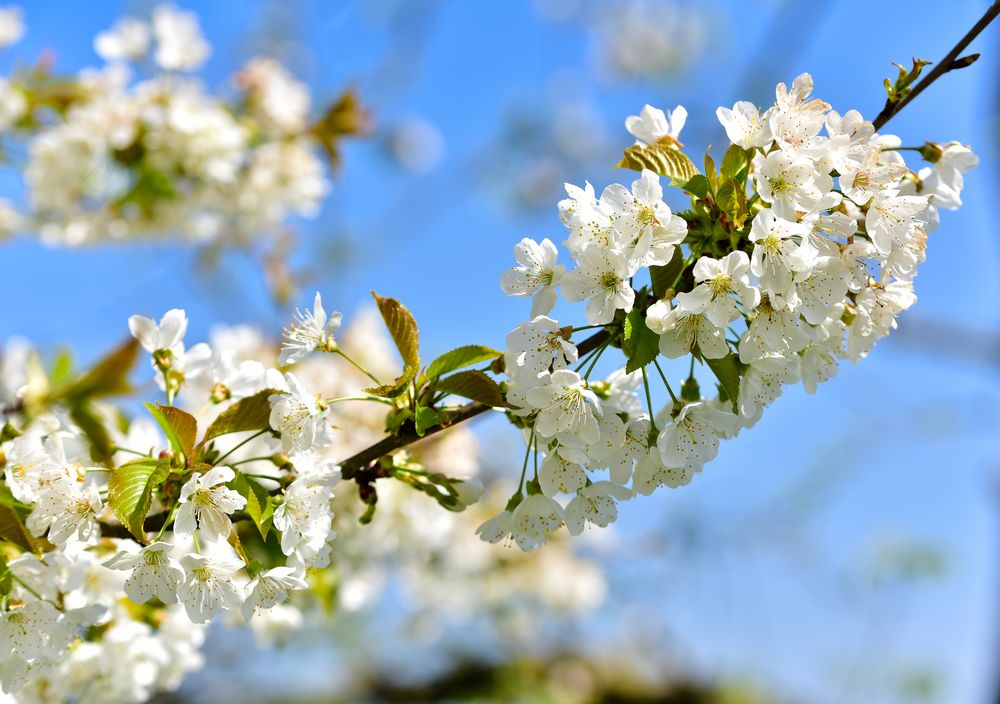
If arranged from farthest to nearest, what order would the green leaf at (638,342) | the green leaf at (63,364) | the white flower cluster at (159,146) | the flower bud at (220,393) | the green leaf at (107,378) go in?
1. the white flower cluster at (159,146)
2. the flower bud at (220,393)
3. the green leaf at (638,342)
4. the green leaf at (63,364)
5. the green leaf at (107,378)

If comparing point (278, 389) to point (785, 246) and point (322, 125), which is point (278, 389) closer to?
point (785, 246)

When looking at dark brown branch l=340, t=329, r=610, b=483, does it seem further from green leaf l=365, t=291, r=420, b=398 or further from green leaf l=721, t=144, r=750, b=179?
green leaf l=721, t=144, r=750, b=179

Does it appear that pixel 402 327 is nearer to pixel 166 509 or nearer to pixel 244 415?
pixel 244 415

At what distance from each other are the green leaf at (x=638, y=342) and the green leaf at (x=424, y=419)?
0.23 metres

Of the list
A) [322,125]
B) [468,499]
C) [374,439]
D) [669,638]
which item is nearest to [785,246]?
[468,499]

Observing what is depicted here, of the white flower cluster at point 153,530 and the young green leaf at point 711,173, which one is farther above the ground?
the young green leaf at point 711,173

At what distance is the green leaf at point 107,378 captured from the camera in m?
0.61

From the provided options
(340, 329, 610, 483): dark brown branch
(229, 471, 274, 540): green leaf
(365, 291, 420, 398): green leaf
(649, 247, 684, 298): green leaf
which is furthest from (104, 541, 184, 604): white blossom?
(649, 247, 684, 298): green leaf

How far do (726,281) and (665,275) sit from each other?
78mm

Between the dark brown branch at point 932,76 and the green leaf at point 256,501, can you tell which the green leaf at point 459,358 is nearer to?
the green leaf at point 256,501

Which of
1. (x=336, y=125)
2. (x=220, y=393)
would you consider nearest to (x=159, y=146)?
Result: (x=336, y=125)

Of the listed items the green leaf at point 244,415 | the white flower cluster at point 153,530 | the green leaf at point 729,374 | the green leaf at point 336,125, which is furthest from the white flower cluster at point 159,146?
the green leaf at point 729,374

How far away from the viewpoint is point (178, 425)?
96cm

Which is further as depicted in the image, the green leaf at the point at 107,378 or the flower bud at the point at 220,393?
the flower bud at the point at 220,393
